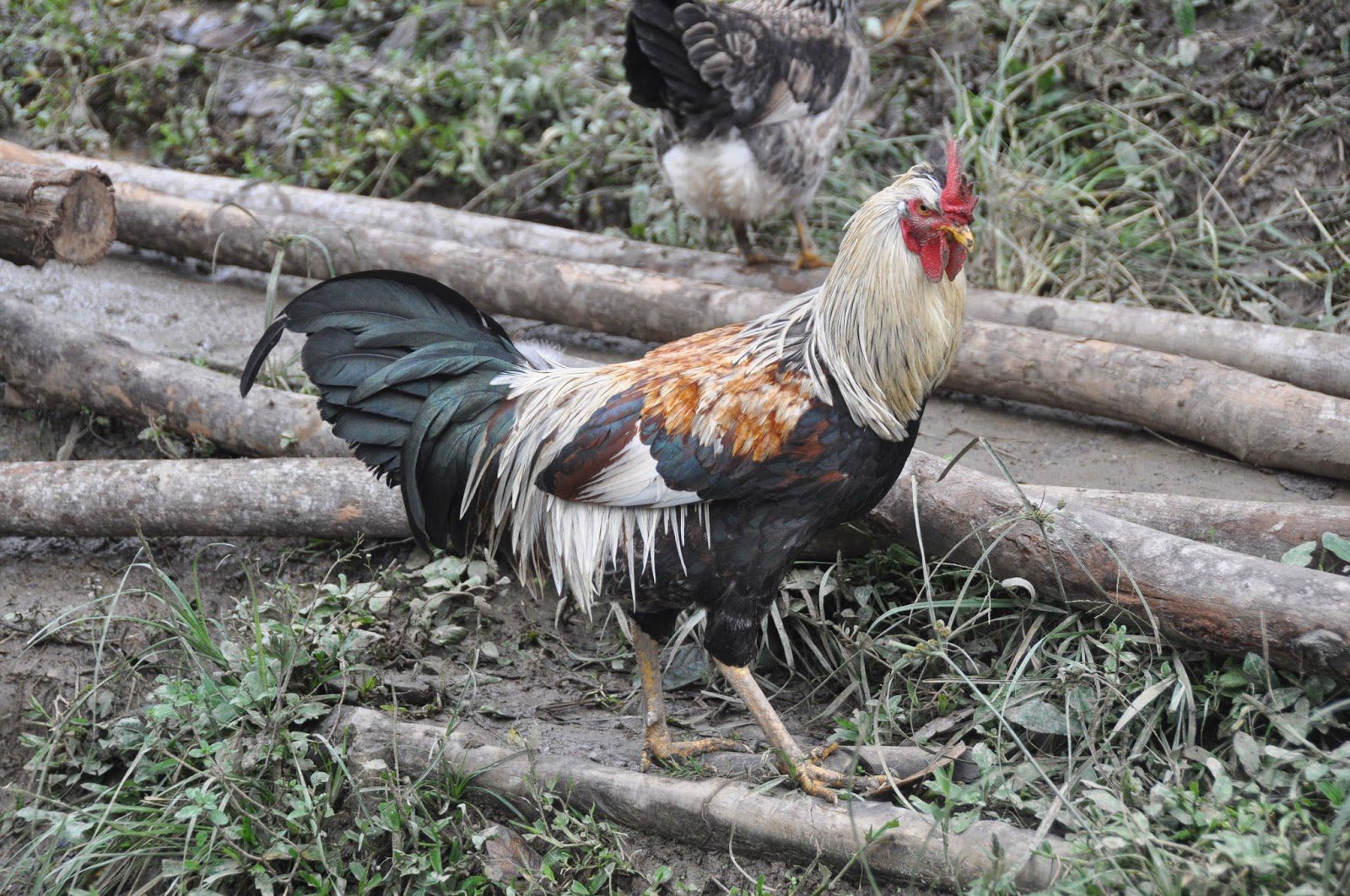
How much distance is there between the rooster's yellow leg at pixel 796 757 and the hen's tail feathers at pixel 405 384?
94 cm

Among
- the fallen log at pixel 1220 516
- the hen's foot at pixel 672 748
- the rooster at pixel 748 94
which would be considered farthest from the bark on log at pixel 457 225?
the hen's foot at pixel 672 748

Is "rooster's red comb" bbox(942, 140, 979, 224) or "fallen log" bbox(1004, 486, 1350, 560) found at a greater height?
"rooster's red comb" bbox(942, 140, 979, 224)

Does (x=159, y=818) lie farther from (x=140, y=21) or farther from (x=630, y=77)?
(x=140, y=21)

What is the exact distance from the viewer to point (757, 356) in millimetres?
3027

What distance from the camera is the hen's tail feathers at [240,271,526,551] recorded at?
10.2ft

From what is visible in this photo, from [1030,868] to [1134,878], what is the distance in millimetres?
224

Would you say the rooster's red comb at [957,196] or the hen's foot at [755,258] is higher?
the rooster's red comb at [957,196]

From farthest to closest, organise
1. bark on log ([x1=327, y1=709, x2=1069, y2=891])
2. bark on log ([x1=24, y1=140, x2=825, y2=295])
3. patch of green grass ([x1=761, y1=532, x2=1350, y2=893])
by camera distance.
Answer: bark on log ([x1=24, y1=140, x2=825, y2=295]), bark on log ([x1=327, y1=709, x2=1069, y2=891]), patch of green grass ([x1=761, y1=532, x2=1350, y2=893])

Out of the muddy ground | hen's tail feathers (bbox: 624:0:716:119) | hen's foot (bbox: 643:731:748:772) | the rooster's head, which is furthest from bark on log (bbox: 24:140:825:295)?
hen's foot (bbox: 643:731:748:772)

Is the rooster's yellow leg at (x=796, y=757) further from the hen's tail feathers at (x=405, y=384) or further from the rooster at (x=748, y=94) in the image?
the rooster at (x=748, y=94)

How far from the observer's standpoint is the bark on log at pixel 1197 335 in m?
4.21

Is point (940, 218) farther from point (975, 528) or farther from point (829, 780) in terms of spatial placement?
point (829, 780)

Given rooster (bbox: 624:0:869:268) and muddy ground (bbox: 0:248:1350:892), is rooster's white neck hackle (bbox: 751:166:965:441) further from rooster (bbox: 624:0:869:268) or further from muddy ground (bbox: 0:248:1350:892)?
rooster (bbox: 624:0:869:268)

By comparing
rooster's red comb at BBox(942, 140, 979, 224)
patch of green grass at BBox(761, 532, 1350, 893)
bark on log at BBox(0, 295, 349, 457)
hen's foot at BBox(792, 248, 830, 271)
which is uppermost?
rooster's red comb at BBox(942, 140, 979, 224)
